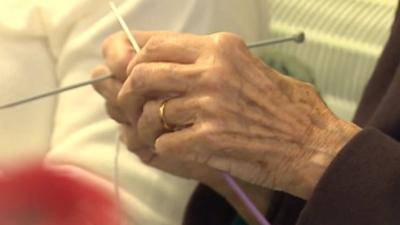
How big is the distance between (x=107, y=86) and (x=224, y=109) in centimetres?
15

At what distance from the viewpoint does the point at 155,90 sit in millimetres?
834

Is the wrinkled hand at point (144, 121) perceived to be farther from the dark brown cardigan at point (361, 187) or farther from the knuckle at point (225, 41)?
the dark brown cardigan at point (361, 187)

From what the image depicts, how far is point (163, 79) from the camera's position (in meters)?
0.82

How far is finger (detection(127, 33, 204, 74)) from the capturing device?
0.84 metres

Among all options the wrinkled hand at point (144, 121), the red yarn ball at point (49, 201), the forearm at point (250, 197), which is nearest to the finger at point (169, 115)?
the wrinkled hand at point (144, 121)

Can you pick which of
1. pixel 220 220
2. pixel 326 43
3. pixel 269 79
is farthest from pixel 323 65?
pixel 269 79

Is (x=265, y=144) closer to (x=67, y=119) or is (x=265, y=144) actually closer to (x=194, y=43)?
(x=194, y=43)

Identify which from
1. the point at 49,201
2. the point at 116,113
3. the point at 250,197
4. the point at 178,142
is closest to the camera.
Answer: the point at 49,201

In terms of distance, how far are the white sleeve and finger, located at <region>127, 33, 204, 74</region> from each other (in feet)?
0.88

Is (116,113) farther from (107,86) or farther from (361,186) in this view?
(361,186)

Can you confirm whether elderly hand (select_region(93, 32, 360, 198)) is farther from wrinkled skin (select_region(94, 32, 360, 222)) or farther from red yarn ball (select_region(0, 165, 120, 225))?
red yarn ball (select_region(0, 165, 120, 225))

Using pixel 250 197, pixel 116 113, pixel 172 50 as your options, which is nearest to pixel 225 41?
pixel 172 50

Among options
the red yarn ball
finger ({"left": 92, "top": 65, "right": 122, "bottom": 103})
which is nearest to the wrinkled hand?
finger ({"left": 92, "top": 65, "right": 122, "bottom": 103})

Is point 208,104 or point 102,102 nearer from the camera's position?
point 208,104
